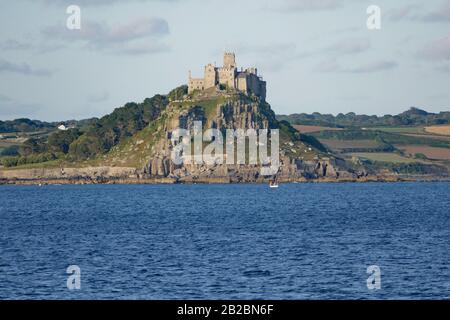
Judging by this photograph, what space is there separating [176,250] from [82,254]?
6.14 meters

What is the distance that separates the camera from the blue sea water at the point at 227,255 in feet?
137

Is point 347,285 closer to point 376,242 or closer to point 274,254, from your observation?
point 274,254

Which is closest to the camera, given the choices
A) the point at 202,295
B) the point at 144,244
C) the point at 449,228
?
the point at 202,295

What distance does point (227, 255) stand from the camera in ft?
183

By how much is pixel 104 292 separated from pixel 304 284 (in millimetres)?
9573

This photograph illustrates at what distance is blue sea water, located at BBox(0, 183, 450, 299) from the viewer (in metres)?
41.9

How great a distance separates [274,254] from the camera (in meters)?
56.2
